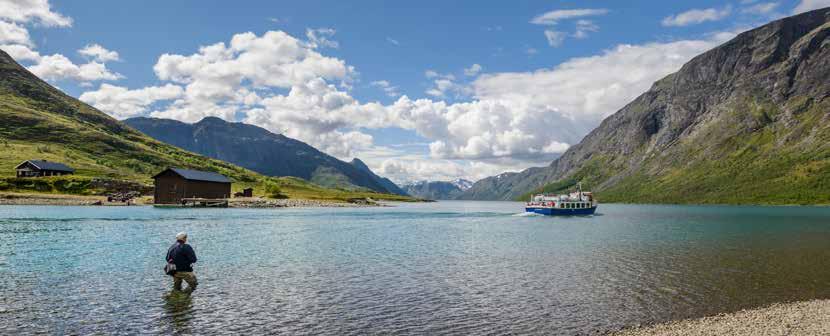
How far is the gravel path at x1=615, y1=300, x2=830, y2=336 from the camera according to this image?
2536 cm

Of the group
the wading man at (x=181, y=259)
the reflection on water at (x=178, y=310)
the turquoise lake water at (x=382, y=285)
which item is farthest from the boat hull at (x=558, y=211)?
the reflection on water at (x=178, y=310)

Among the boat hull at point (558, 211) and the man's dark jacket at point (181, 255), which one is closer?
the man's dark jacket at point (181, 255)

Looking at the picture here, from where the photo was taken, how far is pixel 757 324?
26.9m

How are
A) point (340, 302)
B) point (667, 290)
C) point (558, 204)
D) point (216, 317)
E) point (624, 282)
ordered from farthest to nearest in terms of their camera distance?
point (558, 204), point (624, 282), point (667, 290), point (340, 302), point (216, 317)

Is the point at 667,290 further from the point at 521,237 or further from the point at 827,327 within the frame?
the point at 521,237

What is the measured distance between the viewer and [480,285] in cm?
3962

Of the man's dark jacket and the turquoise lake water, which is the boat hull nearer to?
the turquoise lake water

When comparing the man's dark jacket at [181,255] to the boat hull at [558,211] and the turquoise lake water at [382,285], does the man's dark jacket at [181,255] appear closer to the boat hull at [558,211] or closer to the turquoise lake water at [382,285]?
the turquoise lake water at [382,285]

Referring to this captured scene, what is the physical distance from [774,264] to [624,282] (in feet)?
73.5

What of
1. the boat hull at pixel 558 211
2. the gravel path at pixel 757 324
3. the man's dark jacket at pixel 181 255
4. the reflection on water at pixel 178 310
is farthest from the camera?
the boat hull at pixel 558 211

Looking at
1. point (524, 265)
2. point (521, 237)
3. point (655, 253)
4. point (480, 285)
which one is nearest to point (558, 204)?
point (521, 237)

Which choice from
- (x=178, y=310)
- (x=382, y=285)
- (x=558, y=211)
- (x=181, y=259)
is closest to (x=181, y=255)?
(x=181, y=259)

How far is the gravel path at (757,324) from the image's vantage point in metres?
25.4

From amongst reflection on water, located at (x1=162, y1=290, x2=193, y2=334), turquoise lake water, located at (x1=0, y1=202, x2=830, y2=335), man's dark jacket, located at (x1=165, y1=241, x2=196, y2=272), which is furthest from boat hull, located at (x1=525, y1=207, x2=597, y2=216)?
reflection on water, located at (x1=162, y1=290, x2=193, y2=334)
